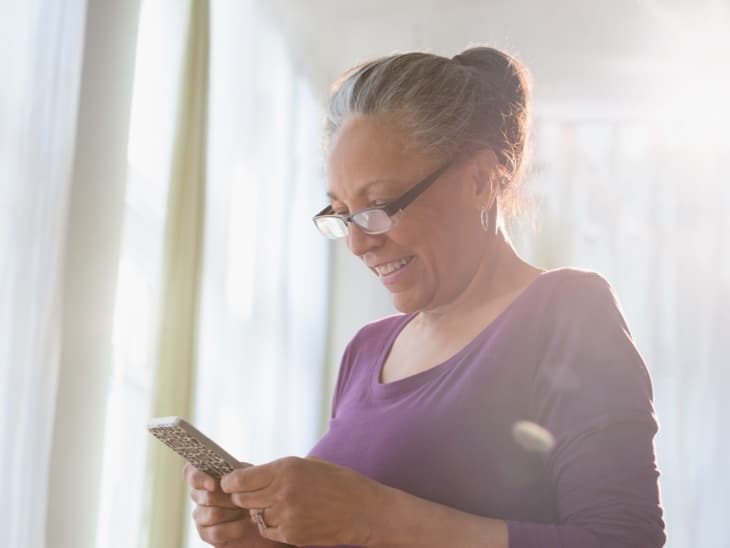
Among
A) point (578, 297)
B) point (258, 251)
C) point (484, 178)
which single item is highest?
point (484, 178)

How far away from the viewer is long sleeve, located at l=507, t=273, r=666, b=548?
0.88 metres

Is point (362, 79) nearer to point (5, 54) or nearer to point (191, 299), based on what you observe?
point (5, 54)

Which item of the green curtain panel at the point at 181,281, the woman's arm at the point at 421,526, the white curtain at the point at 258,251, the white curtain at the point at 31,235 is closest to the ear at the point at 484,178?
the woman's arm at the point at 421,526

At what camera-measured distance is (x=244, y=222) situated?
10.9 ft

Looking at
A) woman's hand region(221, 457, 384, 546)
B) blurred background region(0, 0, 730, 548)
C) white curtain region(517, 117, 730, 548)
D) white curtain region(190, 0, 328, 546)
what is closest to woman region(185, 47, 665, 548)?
woman's hand region(221, 457, 384, 546)

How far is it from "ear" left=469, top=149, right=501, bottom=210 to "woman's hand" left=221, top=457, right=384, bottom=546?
415 mm

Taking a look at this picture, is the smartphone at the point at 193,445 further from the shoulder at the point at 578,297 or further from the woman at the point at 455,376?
the shoulder at the point at 578,297

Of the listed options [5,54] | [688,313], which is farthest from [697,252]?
[5,54]

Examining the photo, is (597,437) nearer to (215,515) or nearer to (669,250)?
(215,515)

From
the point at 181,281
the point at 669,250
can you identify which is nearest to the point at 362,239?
the point at 181,281

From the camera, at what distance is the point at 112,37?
90.7 inches

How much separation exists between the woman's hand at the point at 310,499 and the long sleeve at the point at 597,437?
15cm

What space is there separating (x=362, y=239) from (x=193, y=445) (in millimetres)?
333

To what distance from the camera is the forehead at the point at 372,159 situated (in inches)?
43.8
